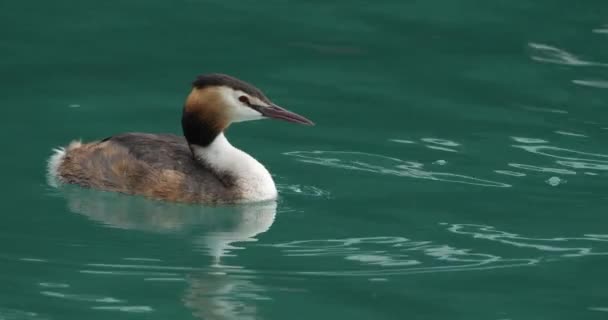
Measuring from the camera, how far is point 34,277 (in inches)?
399

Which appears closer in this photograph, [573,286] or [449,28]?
[573,286]

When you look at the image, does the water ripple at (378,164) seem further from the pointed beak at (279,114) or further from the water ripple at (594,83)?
the water ripple at (594,83)

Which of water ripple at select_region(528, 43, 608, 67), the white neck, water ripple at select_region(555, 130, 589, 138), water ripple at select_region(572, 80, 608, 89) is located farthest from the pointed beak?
water ripple at select_region(528, 43, 608, 67)

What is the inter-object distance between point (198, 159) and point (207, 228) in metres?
0.93

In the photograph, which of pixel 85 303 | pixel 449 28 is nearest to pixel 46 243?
pixel 85 303

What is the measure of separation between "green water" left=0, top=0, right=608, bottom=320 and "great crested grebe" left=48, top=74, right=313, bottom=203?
0.51 feet

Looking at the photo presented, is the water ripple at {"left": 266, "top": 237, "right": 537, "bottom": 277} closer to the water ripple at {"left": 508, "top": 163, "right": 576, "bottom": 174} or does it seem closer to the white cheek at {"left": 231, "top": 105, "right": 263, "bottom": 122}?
the white cheek at {"left": 231, "top": 105, "right": 263, "bottom": 122}

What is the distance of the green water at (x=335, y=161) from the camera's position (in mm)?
10031

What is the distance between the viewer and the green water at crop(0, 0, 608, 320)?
395 inches

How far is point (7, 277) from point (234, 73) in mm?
6172

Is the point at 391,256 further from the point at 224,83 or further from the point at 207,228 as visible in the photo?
the point at 224,83

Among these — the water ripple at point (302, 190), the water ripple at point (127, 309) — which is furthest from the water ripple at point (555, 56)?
the water ripple at point (127, 309)

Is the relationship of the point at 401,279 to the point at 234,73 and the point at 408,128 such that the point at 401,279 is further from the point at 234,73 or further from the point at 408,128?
the point at 234,73

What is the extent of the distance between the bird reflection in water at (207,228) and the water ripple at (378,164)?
1.12 metres
